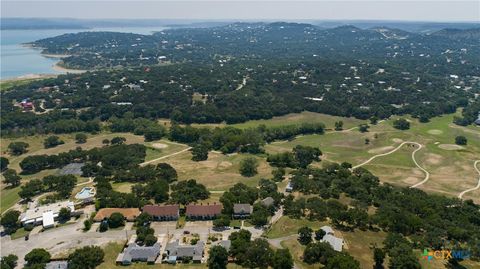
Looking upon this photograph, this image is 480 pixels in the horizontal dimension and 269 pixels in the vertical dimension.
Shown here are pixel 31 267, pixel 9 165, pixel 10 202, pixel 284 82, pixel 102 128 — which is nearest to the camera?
pixel 31 267

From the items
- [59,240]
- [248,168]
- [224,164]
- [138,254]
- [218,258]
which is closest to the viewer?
[218,258]

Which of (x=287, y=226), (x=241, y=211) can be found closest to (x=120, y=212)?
(x=241, y=211)

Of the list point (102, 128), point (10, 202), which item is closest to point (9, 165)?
point (10, 202)

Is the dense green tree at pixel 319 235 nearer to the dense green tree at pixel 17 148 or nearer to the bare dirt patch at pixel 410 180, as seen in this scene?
the bare dirt patch at pixel 410 180

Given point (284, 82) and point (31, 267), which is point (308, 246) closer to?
point (31, 267)

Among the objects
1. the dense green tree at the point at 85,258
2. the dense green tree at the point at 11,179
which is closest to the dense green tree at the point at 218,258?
the dense green tree at the point at 85,258

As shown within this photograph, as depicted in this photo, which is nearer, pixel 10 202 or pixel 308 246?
pixel 308 246

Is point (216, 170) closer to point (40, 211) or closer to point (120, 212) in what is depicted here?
point (120, 212)
